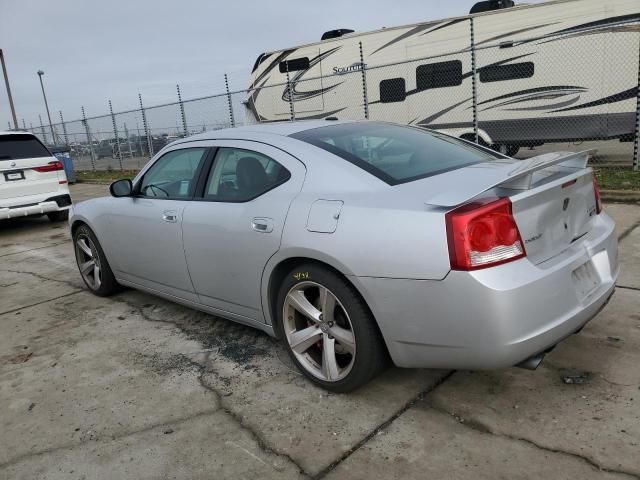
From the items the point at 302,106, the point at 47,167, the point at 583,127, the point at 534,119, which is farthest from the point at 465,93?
the point at 47,167

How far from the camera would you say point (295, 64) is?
44.4ft

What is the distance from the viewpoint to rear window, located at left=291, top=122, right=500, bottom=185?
2.92 m

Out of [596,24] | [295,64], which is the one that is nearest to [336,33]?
[295,64]

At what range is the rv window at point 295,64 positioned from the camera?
13367mm

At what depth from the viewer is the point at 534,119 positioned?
35.2 feet

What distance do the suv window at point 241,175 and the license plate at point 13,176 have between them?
21.0 feet

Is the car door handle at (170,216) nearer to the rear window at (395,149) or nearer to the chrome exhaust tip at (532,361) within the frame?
the rear window at (395,149)

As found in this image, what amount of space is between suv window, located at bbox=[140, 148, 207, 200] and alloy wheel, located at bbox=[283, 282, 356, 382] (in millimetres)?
1237

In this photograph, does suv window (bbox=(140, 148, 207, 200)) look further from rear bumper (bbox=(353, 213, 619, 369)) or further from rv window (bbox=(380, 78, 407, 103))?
rv window (bbox=(380, 78, 407, 103))

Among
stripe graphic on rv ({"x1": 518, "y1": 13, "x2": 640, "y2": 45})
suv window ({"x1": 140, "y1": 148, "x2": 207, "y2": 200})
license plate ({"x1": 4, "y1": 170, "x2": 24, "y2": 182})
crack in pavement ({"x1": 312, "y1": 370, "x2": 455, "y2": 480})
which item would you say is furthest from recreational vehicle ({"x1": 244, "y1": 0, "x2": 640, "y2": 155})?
crack in pavement ({"x1": 312, "y1": 370, "x2": 455, "y2": 480})

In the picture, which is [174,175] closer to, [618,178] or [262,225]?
[262,225]

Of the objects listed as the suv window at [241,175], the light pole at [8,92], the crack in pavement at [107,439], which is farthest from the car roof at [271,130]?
the light pole at [8,92]

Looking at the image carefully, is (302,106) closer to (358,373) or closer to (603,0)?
(603,0)

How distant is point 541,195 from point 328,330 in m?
1.24
